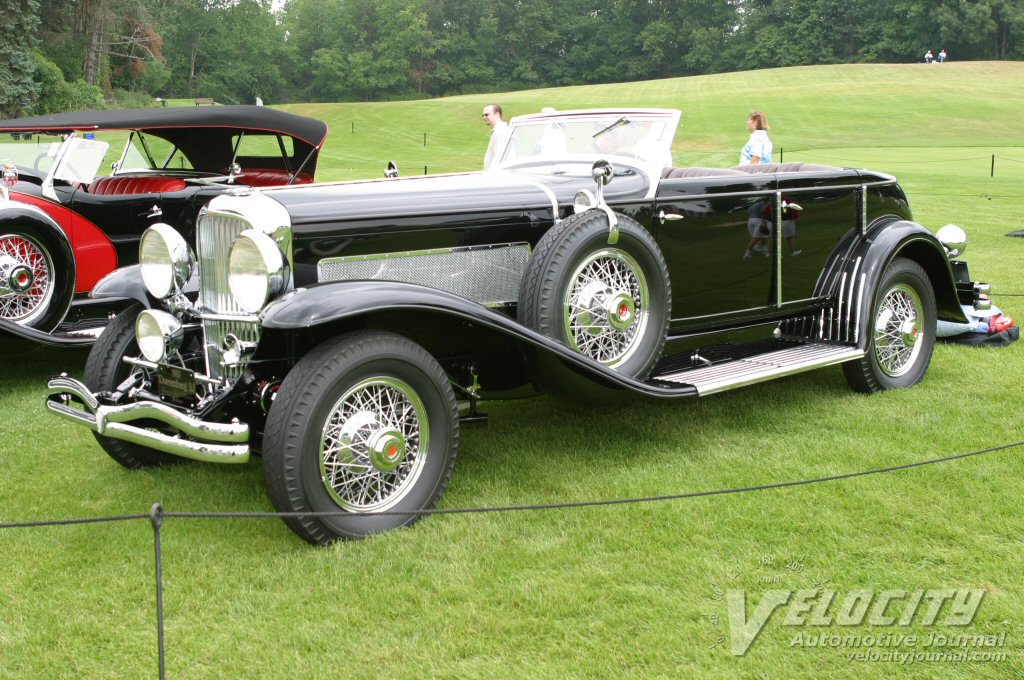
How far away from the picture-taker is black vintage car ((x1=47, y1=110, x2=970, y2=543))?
12.4 feet

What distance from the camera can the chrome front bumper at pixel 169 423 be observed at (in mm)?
3574

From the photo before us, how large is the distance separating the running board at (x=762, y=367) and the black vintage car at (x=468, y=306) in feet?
0.07

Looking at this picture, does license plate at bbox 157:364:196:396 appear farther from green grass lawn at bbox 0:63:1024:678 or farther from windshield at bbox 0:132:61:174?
windshield at bbox 0:132:61:174

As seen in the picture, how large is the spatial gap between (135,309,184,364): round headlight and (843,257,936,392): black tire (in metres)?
4.06

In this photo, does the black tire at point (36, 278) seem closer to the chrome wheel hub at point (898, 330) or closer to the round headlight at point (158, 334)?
the round headlight at point (158, 334)

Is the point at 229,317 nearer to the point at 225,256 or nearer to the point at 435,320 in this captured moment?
the point at 225,256

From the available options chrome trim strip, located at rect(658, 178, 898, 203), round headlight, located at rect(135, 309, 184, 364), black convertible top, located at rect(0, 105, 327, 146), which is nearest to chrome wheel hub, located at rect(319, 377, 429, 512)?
round headlight, located at rect(135, 309, 184, 364)

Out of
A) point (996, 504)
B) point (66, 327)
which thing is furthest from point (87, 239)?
point (996, 504)

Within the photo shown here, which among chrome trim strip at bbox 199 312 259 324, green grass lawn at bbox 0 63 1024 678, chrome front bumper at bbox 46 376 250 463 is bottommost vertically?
green grass lawn at bbox 0 63 1024 678

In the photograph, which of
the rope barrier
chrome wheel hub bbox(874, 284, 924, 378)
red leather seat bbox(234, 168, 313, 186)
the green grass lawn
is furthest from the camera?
red leather seat bbox(234, 168, 313, 186)

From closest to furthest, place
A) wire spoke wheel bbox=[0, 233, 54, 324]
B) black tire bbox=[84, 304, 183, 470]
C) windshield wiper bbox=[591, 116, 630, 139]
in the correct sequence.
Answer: black tire bbox=[84, 304, 183, 470] < windshield wiper bbox=[591, 116, 630, 139] < wire spoke wheel bbox=[0, 233, 54, 324]

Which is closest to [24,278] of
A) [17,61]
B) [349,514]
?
[349,514]

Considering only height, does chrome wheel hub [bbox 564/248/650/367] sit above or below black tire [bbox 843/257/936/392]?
above

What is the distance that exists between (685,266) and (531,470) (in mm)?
1482
